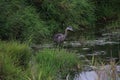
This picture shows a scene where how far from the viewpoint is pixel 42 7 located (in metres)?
14.3

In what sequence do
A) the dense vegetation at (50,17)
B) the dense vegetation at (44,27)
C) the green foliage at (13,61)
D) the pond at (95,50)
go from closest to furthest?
the green foliage at (13,61)
the dense vegetation at (44,27)
the pond at (95,50)
the dense vegetation at (50,17)

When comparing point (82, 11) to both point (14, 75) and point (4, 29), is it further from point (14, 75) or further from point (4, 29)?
point (14, 75)

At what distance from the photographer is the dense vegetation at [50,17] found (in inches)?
495

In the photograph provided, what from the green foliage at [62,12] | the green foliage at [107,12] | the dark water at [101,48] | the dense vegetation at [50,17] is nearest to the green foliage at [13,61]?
the dark water at [101,48]

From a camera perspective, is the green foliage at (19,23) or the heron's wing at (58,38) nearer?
the green foliage at (19,23)

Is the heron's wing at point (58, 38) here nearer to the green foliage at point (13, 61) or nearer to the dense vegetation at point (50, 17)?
the dense vegetation at point (50, 17)

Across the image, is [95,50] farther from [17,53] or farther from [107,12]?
[107,12]

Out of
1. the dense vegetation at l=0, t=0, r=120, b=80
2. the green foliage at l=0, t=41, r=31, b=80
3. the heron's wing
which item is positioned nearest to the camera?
the green foliage at l=0, t=41, r=31, b=80

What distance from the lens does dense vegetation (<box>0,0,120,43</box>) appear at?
12.6m

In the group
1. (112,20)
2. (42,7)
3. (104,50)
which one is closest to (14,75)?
(104,50)

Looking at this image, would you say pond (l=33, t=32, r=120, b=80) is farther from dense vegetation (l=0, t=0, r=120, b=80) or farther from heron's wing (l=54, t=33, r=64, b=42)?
dense vegetation (l=0, t=0, r=120, b=80)

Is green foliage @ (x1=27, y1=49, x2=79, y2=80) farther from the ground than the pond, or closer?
farther from the ground

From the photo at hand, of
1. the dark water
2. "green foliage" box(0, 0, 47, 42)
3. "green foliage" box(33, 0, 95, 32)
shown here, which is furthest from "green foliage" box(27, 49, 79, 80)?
"green foliage" box(33, 0, 95, 32)

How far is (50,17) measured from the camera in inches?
565
